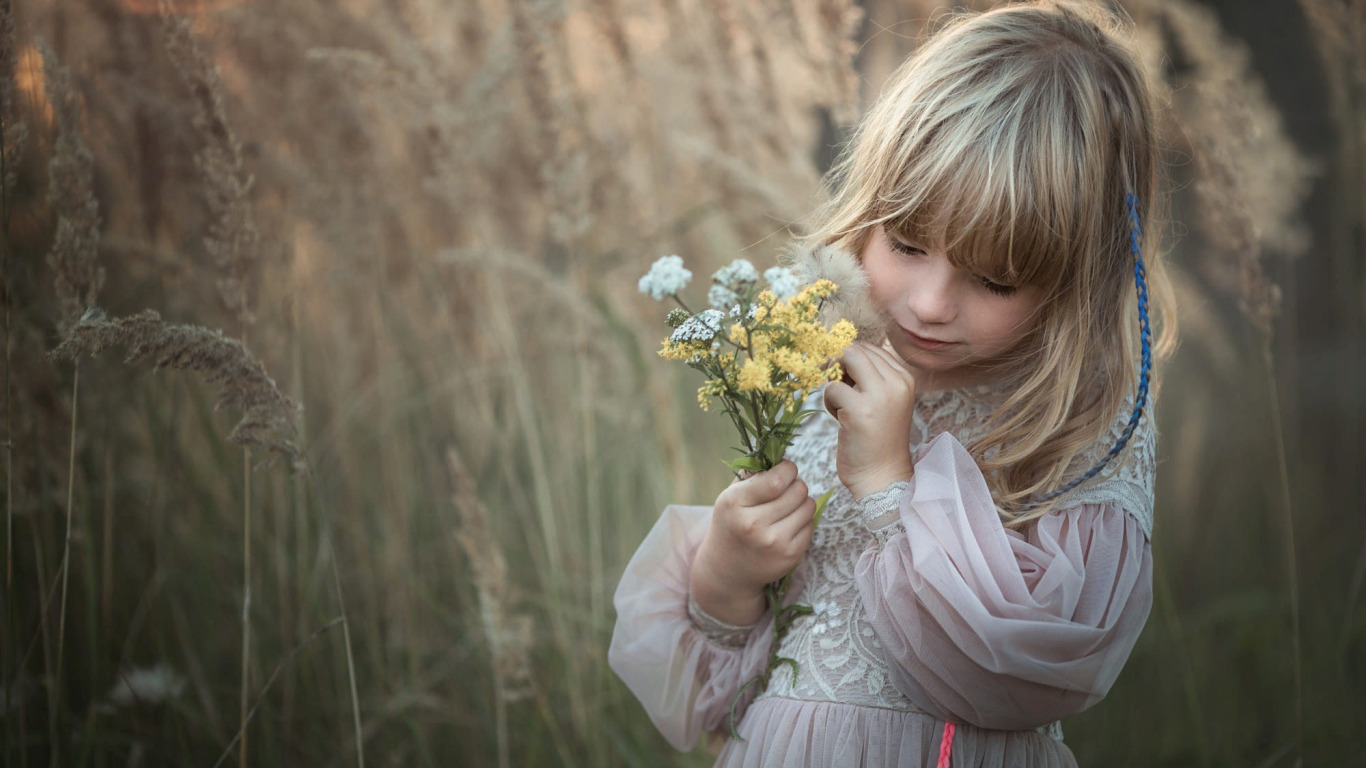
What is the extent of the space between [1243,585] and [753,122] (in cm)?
196

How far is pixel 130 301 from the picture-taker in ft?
6.82

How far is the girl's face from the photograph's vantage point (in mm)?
1169

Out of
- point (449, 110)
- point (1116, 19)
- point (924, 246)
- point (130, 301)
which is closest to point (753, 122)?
point (449, 110)

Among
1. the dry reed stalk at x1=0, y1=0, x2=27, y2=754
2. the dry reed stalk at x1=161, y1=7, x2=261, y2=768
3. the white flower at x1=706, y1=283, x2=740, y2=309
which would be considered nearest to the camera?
the white flower at x1=706, y1=283, x2=740, y2=309

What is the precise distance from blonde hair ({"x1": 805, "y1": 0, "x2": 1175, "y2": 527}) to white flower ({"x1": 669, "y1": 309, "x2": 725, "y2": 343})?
0.34 m

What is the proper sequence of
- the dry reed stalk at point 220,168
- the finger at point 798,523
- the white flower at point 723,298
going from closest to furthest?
1. the white flower at point 723,298
2. the finger at point 798,523
3. the dry reed stalk at point 220,168

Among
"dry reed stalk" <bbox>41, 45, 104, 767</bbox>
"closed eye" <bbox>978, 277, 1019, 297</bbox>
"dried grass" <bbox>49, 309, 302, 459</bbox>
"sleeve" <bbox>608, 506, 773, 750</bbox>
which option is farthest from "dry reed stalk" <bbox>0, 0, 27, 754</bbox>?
"closed eye" <bbox>978, 277, 1019, 297</bbox>

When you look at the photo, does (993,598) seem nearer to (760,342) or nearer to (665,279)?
(760,342)

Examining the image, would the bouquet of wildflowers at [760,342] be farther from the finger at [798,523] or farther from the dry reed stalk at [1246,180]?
the dry reed stalk at [1246,180]

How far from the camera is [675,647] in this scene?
141cm

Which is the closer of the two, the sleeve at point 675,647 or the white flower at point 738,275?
the white flower at point 738,275

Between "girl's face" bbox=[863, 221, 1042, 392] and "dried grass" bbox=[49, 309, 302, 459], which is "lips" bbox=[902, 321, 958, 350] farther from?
"dried grass" bbox=[49, 309, 302, 459]

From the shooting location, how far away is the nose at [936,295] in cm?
115

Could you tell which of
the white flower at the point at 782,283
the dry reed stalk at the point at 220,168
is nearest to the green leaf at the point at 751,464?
the white flower at the point at 782,283
